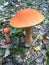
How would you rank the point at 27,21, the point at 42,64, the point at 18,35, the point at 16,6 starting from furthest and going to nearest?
the point at 16,6
the point at 18,35
the point at 42,64
the point at 27,21

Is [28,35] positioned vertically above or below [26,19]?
below

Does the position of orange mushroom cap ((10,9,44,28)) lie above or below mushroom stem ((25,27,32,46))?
above

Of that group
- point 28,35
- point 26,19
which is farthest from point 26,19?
point 28,35

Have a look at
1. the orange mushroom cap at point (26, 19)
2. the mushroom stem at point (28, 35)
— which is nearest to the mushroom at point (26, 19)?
the orange mushroom cap at point (26, 19)

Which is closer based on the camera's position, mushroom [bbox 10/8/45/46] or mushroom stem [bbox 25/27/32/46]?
mushroom [bbox 10/8/45/46]

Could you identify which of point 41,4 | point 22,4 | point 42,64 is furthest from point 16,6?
point 42,64

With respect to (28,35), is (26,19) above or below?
above

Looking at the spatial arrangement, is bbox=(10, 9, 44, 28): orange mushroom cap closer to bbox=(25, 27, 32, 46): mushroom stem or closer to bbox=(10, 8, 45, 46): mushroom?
bbox=(10, 8, 45, 46): mushroom

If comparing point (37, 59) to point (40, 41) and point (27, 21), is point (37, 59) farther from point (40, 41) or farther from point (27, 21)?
point (27, 21)

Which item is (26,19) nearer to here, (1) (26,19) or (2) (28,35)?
(1) (26,19)

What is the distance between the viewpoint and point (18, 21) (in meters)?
2.40

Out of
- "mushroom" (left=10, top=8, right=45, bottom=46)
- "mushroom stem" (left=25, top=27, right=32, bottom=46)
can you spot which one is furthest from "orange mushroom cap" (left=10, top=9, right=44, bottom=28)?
"mushroom stem" (left=25, top=27, right=32, bottom=46)

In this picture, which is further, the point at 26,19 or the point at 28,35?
the point at 28,35

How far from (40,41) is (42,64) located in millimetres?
367
